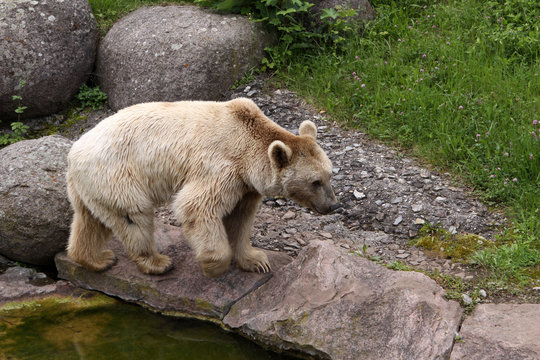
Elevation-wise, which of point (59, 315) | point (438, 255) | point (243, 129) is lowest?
point (59, 315)

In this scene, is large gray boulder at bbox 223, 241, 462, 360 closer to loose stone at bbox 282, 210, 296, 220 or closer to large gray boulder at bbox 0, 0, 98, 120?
loose stone at bbox 282, 210, 296, 220

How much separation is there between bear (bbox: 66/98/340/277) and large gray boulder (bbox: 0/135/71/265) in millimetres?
631

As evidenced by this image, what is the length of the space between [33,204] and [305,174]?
8.79ft

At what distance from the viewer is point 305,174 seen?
5.20 m

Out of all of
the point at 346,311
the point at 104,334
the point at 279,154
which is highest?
the point at 279,154

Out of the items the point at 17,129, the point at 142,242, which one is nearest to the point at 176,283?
the point at 142,242

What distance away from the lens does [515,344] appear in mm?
4301

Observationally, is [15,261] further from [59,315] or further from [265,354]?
[265,354]

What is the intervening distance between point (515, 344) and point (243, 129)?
269cm

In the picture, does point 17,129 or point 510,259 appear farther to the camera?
point 17,129

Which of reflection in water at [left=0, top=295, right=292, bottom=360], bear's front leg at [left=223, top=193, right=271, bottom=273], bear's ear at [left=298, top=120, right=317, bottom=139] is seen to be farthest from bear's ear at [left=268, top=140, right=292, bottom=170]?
reflection in water at [left=0, top=295, right=292, bottom=360]

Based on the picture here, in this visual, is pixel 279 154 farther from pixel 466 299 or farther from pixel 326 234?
pixel 466 299

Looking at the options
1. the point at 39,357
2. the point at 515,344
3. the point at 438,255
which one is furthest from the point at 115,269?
the point at 515,344

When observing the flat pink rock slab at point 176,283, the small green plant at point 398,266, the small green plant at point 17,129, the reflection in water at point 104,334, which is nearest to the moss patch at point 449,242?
the small green plant at point 398,266
